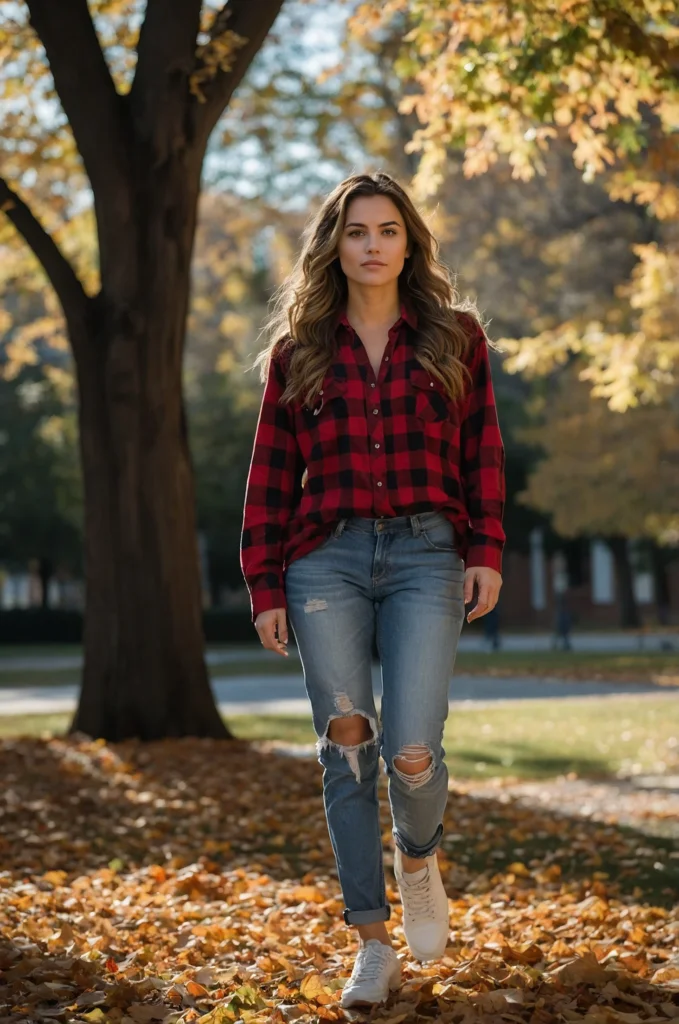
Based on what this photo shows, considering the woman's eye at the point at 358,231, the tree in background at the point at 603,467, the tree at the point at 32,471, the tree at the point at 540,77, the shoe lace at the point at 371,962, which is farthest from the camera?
the tree at the point at 32,471

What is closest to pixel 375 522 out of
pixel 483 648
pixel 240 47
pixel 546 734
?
pixel 240 47

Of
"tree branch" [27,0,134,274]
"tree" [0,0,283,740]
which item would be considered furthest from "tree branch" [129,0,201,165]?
"tree branch" [27,0,134,274]

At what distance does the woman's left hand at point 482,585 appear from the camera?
423 cm

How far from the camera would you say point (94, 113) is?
11297mm

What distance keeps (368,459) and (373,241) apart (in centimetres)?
66

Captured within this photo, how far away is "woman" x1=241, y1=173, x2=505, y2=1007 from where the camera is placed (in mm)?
4215

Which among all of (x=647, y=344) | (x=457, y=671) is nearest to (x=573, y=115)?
(x=647, y=344)

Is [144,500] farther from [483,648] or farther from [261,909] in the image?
[483,648]

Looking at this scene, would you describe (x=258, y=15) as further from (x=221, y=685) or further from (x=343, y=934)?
(x=221, y=685)

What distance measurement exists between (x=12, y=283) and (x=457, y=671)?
12051 millimetres

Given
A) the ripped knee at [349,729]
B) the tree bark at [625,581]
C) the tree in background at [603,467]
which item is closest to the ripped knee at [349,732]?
the ripped knee at [349,729]

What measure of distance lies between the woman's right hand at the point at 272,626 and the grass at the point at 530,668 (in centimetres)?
1962

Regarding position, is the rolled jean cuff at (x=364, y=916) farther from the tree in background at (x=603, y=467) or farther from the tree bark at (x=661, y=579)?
the tree bark at (x=661, y=579)

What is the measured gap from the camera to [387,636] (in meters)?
4.25
